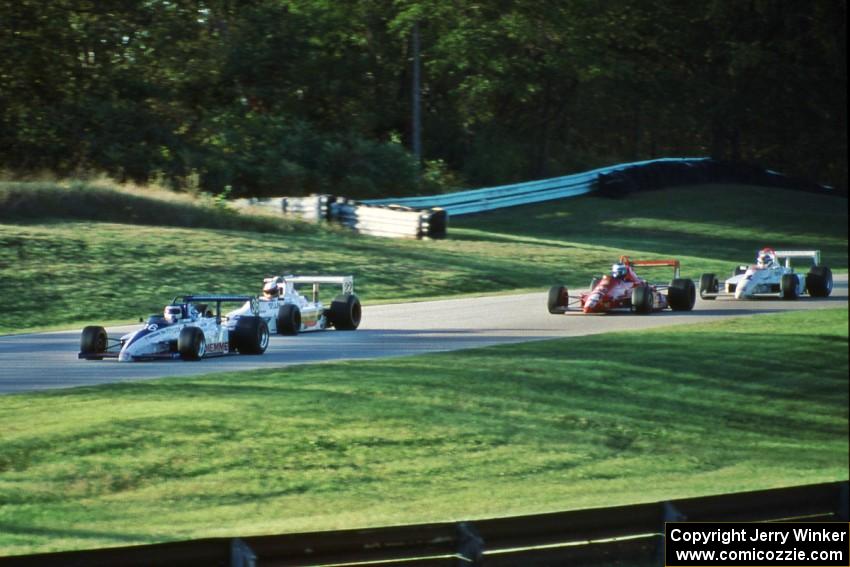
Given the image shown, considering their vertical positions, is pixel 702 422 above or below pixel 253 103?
below

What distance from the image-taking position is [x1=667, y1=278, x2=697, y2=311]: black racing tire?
24375mm

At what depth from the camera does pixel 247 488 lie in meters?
12.0

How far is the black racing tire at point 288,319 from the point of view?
20922 mm

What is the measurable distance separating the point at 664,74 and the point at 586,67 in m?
7.05

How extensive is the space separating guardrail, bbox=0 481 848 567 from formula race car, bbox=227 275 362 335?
1127 cm

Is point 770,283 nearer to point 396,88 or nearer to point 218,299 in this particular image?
point 218,299

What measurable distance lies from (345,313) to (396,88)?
34.0 meters

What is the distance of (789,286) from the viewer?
26391 millimetres

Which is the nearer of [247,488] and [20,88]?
[247,488]

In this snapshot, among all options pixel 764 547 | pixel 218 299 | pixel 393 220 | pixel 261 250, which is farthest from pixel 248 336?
pixel 393 220

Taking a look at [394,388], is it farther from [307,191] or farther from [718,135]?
[718,135]

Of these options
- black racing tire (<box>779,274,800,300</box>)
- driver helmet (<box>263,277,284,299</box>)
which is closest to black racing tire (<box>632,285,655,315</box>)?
black racing tire (<box>779,274,800,300</box>)

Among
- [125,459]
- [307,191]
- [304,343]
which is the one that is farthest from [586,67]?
[125,459]

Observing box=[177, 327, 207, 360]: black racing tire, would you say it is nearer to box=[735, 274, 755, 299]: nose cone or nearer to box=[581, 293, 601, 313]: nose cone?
box=[581, 293, 601, 313]: nose cone
